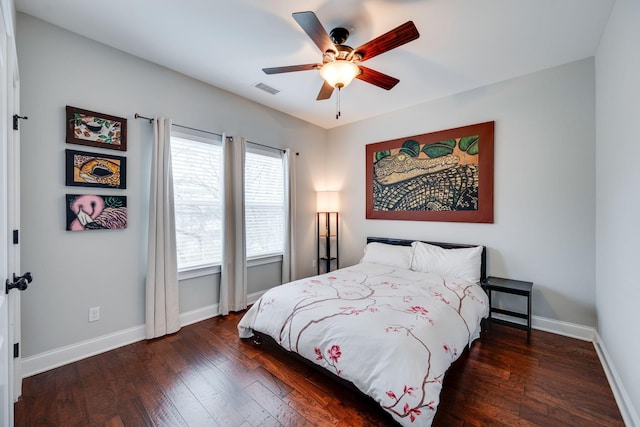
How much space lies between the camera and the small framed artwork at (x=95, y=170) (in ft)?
7.38

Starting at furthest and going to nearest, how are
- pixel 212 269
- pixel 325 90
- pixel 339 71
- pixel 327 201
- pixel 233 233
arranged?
1. pixel 327 201
2. pixel 233 233
3. pixel 212 269
4. pixel 325 90
5. pixel 339 71

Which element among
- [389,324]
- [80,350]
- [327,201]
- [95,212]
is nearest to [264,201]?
[327,201]

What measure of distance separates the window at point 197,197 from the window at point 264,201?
43cm

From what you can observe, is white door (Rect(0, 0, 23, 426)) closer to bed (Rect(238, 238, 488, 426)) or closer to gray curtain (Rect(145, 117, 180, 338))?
gray curtain (Rect(145, 117, 180, 338))

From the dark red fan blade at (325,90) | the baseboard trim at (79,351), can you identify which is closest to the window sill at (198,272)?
the baseboard trim at (79,351)

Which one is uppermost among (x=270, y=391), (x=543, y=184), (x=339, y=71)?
(x=339, y=71)

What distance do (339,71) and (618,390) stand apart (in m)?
2.94

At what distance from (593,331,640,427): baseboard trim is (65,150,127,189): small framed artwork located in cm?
401

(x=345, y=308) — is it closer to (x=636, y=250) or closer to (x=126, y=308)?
(x=636, y=250)

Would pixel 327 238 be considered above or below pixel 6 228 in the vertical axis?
below

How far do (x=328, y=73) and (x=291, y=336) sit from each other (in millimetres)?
2042

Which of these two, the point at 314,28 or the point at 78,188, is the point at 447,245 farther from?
the point at 78,188

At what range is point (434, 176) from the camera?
3488 millimetres

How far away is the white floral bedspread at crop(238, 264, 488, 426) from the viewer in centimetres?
152
